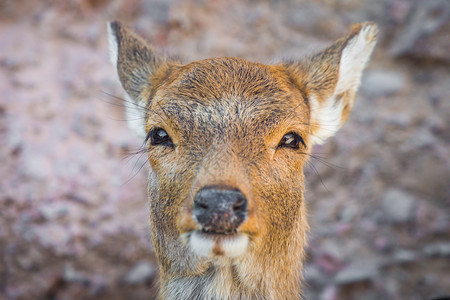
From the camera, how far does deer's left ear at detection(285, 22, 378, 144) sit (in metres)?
3.18

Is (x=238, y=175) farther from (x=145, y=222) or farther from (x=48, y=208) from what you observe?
(x=48, y=208)

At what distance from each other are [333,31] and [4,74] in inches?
147

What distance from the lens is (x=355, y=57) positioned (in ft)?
10.7

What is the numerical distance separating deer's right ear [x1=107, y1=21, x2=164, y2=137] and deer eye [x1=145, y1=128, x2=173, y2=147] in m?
0.58

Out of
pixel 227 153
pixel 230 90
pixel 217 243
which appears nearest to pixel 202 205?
pixel 217 243

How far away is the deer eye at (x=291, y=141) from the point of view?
2754mm

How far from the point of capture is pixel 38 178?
4.29 m

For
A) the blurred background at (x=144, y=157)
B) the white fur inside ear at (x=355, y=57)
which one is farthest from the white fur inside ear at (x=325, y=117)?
the blurred background at (x=144, y=157)

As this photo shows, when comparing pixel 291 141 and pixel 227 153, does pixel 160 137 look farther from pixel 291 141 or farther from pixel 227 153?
pixel 291 141

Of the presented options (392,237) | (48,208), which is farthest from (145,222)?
(392,237)

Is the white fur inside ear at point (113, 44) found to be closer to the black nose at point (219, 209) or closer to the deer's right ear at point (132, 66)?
the deer's right ear at point (132, 66)

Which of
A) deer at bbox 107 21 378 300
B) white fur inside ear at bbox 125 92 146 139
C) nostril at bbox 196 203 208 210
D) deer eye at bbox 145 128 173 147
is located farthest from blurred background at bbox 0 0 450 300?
nostril at bbox 196 203 208 210

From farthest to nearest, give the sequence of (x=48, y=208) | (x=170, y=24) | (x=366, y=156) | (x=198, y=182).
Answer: (x=170, y=24) < (x=366, y=156) < (x=48, y=208) < (x=198, y=182)

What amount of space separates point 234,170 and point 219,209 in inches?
11.9
